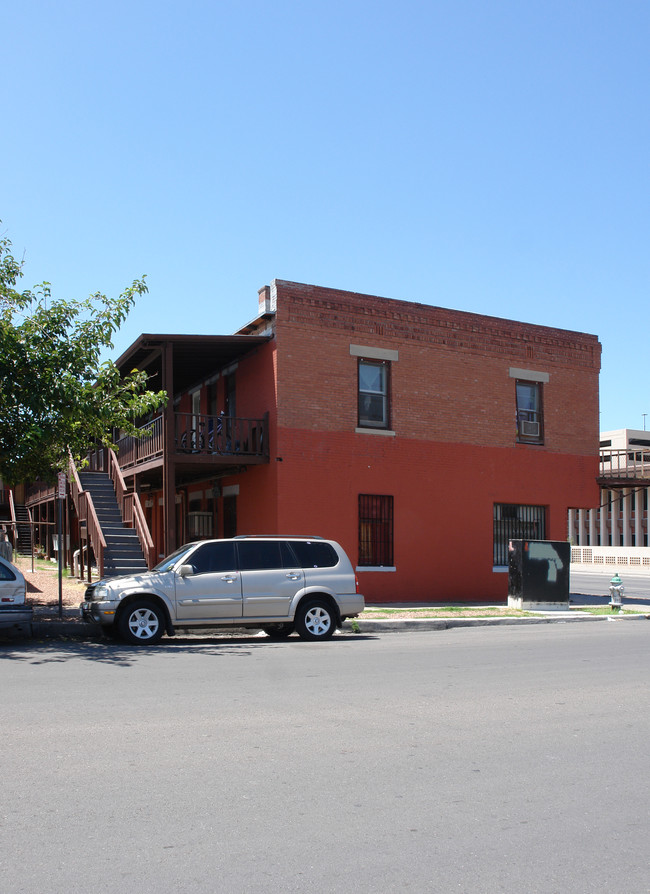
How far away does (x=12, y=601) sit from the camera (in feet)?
42.4

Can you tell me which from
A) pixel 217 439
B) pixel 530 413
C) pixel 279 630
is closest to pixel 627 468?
pixel 530 413

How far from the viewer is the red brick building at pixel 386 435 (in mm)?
19891

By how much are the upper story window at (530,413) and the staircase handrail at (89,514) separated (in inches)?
440

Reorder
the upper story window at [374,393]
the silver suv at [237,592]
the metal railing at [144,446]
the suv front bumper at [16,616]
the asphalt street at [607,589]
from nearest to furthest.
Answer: the suv front bumper at [16,616] → the silver suv at [237,592] → the metal railing at [144,446] → the upper story window at [374,393] → the asphalt street at [607,589]

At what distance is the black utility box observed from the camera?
19766 millimetres

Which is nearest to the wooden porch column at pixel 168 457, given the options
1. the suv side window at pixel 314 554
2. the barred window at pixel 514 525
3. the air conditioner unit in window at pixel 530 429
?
the suv side window at pixel 314 554

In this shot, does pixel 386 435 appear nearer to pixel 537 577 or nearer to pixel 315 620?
pixel 537 577

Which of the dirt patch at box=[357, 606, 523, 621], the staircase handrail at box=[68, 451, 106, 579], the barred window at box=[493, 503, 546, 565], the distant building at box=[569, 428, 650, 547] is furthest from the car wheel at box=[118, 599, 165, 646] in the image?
the distant building at box=[569, 428, 650, 547]

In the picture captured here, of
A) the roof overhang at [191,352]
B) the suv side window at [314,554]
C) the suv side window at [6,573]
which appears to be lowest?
the suv side window at [6,573]

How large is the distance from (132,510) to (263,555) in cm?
869

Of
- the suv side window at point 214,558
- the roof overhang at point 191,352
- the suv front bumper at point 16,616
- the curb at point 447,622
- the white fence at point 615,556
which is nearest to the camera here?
the suv front bumper at point 16,616

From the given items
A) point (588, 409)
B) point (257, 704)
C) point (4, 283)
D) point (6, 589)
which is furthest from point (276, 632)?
point (588, 409)

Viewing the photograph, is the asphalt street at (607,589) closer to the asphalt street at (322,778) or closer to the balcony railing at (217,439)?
the balcony railing at (217,439)

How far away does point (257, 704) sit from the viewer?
832cm
